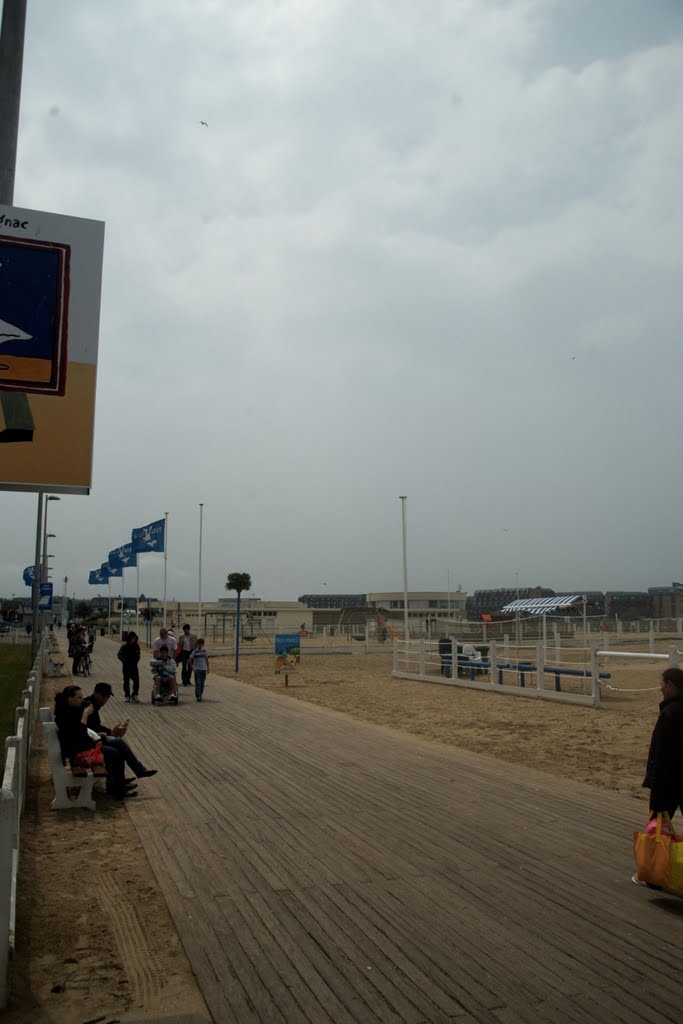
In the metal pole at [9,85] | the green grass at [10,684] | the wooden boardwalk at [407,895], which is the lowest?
the wooden boardwalk at [407,895]

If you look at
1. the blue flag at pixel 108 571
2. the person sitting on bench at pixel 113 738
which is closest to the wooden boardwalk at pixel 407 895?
the person sitting on bench at pixel 113 738

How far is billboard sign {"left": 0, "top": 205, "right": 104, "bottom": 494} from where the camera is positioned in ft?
17.6

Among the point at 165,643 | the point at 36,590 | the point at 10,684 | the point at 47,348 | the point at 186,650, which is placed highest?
the point at 47,348

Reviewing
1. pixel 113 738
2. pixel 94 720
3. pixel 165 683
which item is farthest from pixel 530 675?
pixel 113 738

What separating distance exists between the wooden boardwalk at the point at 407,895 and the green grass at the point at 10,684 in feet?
13.4

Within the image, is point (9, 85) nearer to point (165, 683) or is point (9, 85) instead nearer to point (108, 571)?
point (165, 683)

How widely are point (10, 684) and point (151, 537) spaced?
11.6 meters

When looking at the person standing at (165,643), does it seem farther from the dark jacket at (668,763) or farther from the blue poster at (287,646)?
the dark jacket at (668,763)

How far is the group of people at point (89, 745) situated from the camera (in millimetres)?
7891

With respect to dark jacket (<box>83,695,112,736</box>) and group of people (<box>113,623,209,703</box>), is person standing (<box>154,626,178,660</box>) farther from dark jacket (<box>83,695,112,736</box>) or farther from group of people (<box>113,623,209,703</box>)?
dark jacket (<box>83,695,112,736</box>)

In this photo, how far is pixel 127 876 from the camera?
571 centimetres

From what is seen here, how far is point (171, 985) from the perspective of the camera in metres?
3.96

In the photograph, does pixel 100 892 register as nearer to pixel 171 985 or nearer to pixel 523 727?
pixel 171 985

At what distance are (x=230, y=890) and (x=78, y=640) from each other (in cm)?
2061
